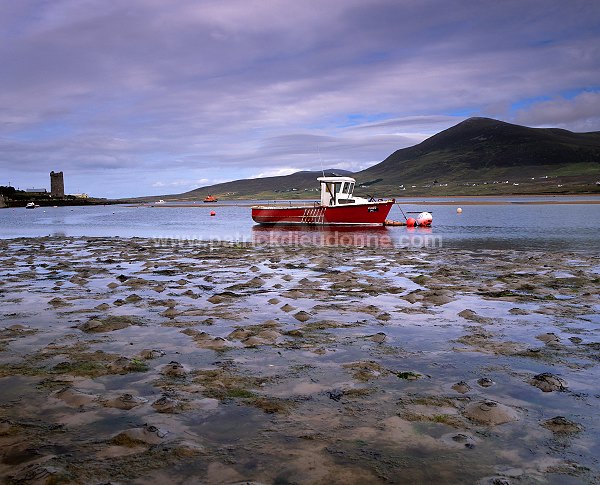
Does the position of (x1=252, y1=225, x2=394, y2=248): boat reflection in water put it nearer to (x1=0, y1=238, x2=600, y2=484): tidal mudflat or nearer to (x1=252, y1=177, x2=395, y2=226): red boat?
(x1=252, y1=177, x2=395, y2=226): red boat

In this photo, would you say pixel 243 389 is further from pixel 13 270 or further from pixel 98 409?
pixel 13 270

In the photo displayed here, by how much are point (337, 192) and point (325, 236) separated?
10478mm

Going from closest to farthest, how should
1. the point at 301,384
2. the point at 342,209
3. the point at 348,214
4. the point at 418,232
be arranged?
the point at 301,384 → the point at 418,232 → the point at 342,209 → the point at 348,214

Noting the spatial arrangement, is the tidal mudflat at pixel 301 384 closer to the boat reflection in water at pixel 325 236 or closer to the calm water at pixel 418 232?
the boat reflection in water at pixel 325 236

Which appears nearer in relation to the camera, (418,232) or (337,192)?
(418,232)

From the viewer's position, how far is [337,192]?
4650cm

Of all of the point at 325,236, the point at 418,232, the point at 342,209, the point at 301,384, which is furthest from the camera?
the point at 342,209

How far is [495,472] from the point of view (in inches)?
165

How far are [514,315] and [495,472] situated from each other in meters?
6.69

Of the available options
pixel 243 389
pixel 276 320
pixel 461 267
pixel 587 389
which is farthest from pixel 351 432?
pixel 461 267

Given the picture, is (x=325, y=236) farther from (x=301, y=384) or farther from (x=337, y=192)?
(x=301, y=384)

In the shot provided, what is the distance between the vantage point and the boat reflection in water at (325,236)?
1211 inches

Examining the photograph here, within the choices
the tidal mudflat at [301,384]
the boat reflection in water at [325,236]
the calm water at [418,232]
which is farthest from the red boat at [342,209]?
the tidal mudflat at [301,384]

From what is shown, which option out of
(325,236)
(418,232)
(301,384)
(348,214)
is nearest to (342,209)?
(348,214)
